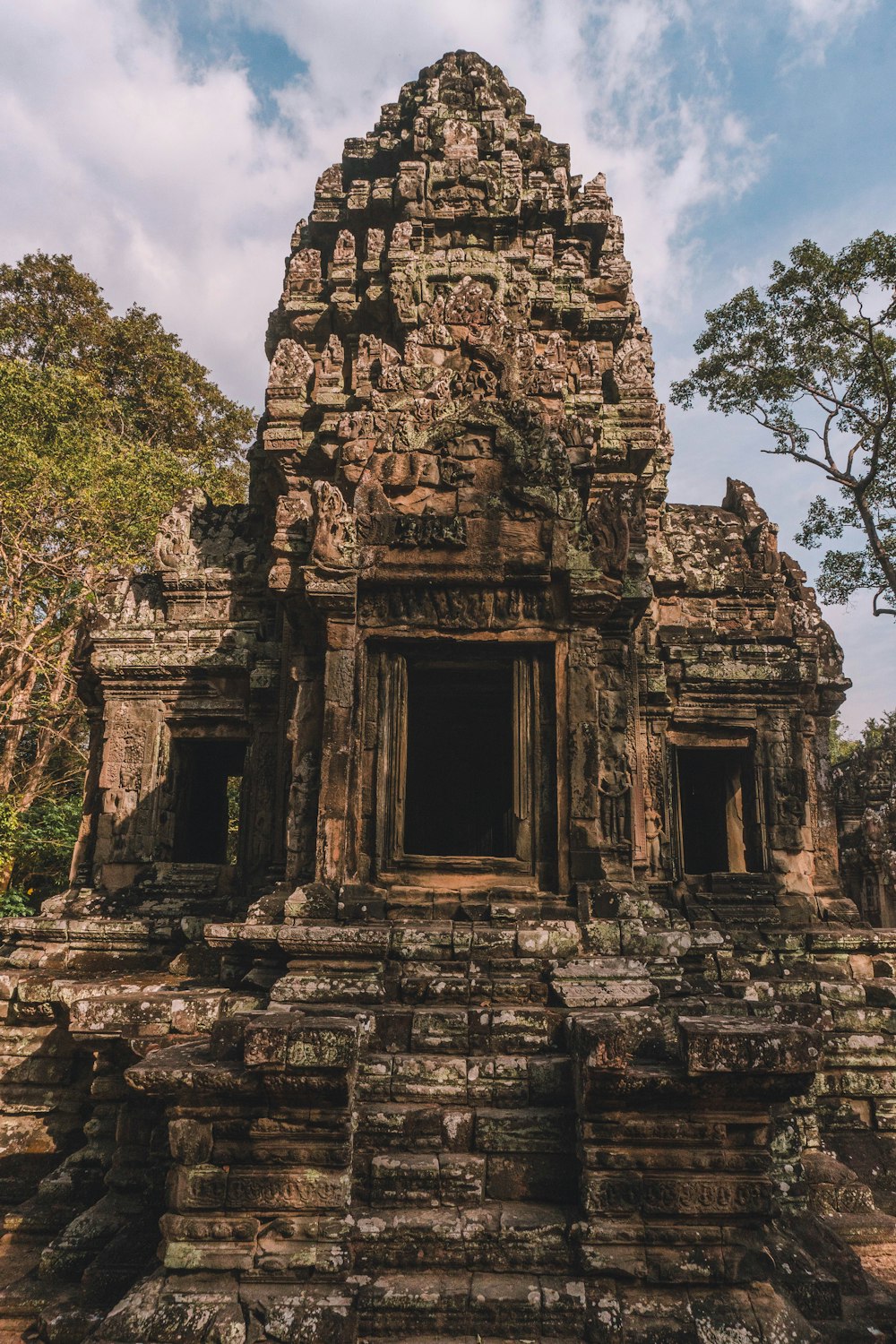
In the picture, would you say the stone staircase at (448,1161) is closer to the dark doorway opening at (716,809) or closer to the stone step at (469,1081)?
the stone step at (469,1081)

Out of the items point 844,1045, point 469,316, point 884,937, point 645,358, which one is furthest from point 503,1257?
point 645,358

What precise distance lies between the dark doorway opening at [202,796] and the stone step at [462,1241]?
602cm

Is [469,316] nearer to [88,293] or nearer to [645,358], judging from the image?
[645,358]

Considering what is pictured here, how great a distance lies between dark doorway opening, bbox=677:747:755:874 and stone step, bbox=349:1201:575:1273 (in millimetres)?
5828

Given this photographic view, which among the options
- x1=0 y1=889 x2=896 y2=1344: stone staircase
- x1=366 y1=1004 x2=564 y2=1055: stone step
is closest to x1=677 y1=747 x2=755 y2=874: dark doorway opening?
x1=0 y1=889 x2=896 y2=1344: stone staircase

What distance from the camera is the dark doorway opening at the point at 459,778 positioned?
1080 centimetres

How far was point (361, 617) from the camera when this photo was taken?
6855 millimetres

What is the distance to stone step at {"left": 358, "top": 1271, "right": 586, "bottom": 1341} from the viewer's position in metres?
3.84

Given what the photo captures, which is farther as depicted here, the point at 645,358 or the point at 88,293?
the point at 88,293

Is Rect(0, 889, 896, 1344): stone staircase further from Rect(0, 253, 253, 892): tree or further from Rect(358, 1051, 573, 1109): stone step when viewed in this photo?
Rect(0, 253, 253, 892): tree

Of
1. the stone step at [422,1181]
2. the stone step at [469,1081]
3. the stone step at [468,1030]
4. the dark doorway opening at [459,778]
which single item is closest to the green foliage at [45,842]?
the dark doorway opening at [459,778]

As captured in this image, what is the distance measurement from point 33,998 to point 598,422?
7.31 metres

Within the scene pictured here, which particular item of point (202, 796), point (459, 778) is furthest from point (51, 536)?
point (459, 778)

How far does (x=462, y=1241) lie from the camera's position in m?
4.12
